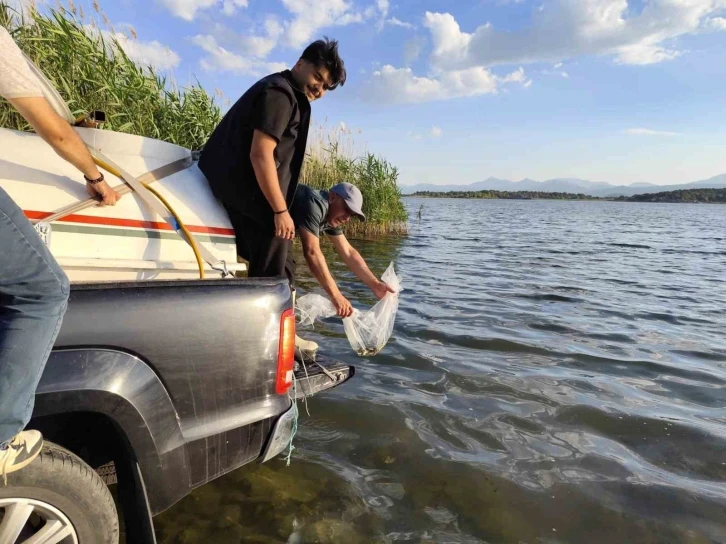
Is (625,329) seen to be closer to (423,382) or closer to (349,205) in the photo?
(423,382)

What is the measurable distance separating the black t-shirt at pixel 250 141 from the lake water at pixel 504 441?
1544 millimetres

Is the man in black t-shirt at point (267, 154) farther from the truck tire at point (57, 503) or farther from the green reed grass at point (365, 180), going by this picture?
the green reed grass at point (365, 180)

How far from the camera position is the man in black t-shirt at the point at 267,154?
279 centimetres

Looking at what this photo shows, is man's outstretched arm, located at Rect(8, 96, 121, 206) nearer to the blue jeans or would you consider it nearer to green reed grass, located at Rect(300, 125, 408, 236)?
the blue jeans

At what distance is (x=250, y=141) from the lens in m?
2.93

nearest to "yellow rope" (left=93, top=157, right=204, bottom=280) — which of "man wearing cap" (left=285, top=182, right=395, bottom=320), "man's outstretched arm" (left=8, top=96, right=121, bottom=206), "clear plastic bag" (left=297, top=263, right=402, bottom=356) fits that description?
"man's outstretched arm" (left=8, top=96, right=121, bottom=206)

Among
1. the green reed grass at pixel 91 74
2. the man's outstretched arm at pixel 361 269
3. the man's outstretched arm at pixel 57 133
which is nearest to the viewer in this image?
the man's outstretched arm at pixel 57 133

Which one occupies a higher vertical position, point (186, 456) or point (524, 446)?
point (186, 456)

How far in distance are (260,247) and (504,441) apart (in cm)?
204

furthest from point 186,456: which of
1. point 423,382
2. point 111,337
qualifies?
point 423,382

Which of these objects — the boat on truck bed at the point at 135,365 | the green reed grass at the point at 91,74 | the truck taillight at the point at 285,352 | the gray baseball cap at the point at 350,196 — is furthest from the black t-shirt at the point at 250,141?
the green reed grass at the point at 91,74

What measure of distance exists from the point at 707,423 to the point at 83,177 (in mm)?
4235

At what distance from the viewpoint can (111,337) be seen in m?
1.71

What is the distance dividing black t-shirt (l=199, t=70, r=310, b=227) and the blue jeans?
1323mm
